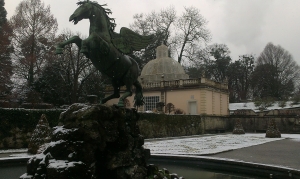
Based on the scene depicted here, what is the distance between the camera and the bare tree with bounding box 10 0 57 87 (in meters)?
27.1

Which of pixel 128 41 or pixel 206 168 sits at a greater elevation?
pixel 128 41

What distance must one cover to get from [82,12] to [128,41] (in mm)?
1213

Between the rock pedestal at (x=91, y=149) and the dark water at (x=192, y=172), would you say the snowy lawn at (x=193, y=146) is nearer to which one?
the dark water at (x=192, y=172)

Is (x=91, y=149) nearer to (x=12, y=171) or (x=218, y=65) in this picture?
(x=12, y=171)

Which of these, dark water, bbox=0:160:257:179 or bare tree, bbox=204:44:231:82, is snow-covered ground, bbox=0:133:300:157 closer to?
dark water, bbox=0:160:257:179

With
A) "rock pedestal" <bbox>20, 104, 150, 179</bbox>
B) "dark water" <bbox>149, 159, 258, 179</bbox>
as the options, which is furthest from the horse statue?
"dark water" <bbox>149, 159, 258, 179</bbox>

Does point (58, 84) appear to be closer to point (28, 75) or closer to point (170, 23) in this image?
point (28, 75)

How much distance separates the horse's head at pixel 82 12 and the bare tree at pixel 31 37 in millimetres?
22424

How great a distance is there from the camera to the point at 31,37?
89.3 feet

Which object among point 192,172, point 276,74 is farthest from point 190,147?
point 276,74

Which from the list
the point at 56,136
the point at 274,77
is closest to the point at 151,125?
the point at 56,136

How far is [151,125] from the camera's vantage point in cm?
2103

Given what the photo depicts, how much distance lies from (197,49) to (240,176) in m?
36.3

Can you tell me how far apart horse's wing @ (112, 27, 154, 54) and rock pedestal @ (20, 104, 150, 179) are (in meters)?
1.54
